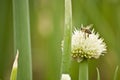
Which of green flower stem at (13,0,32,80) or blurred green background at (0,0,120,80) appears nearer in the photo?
green flower stem at (13,0,32,80)

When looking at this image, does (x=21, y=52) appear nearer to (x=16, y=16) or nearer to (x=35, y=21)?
(x=16, y=16)

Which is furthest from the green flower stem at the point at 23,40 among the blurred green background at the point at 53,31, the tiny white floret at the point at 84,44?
the blurred green background at the point at 53,31

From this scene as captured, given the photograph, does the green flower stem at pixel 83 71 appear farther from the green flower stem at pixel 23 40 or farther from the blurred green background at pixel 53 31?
the blurred green background at pixel 53 31

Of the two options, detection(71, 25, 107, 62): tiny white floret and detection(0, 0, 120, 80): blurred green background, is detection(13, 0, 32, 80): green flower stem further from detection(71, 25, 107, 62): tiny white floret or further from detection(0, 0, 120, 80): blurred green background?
detection(0, 0, 120, 80): blurred green background

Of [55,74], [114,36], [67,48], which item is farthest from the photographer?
[114,36]

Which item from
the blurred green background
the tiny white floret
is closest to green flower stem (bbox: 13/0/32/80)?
the tiny white floret

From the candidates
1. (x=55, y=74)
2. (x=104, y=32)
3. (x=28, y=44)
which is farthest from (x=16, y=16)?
(x=104, y=32)

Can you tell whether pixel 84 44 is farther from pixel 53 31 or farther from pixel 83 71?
pixel 53 31
